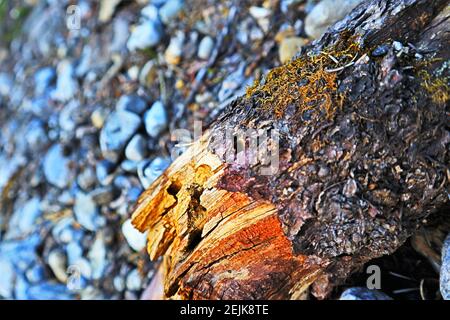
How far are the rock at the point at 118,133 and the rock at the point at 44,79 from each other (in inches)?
38.1

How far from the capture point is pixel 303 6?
9.28ft

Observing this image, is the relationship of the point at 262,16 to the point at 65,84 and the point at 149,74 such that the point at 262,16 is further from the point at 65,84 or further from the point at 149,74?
the point at 65,84

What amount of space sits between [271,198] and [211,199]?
0.22 m

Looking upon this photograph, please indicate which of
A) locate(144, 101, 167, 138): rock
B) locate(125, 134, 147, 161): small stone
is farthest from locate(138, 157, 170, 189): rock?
locate(144, 101, 167, 138): rock

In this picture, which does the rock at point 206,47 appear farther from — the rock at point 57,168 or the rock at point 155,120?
the rock at point 57,168

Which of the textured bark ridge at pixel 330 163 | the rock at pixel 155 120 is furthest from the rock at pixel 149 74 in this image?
the textured bark ridge at pixel 330 163

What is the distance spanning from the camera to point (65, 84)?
11.8ft

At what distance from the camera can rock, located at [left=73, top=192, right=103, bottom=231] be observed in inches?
116

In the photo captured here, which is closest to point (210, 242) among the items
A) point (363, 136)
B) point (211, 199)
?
point (211, 199)

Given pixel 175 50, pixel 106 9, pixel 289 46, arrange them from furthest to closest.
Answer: pixel 106 9 < pixel 175 50 < pixel 289 46

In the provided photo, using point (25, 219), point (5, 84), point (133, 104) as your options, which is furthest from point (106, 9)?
point (25, 219)

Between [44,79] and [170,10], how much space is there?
115 centimetres

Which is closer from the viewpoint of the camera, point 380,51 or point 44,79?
point 380,51

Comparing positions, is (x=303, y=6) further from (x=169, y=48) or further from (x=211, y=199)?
(x=211, y=199)
